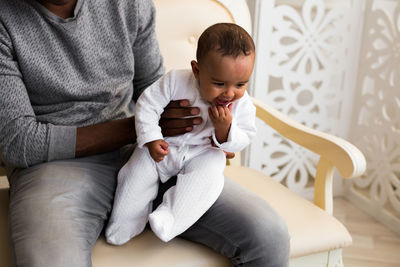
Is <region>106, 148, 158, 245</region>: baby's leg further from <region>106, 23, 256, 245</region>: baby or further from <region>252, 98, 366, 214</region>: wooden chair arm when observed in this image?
<region>252, 98, 366, 214</region>: wooden chair arm

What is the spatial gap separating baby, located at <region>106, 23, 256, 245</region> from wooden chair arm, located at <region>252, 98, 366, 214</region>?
215 millimetres

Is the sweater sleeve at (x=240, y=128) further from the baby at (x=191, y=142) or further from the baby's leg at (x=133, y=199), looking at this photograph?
the baby's leg at (x=133, y=199)

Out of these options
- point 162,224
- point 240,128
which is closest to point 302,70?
point 240,128

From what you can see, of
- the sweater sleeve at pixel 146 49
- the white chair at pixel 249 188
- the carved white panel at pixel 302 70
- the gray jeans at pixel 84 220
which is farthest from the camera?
the carved white panel at pixel 302 70

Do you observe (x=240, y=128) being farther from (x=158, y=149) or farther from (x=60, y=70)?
(x=60, y=70)

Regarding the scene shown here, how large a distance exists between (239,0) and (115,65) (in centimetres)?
49

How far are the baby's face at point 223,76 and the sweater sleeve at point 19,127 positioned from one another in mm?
321

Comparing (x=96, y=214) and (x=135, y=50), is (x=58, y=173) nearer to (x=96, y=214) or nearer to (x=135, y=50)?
(x=96, y=214)

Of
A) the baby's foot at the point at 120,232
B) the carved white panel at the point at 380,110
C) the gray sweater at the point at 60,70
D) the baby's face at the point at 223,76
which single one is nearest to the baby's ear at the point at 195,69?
the baby's face at the point at 223,76

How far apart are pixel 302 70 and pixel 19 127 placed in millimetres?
1198

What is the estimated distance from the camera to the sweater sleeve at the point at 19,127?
897mm

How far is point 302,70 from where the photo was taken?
1780 mm

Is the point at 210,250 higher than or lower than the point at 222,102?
lower

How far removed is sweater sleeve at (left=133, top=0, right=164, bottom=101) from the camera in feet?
3.53
